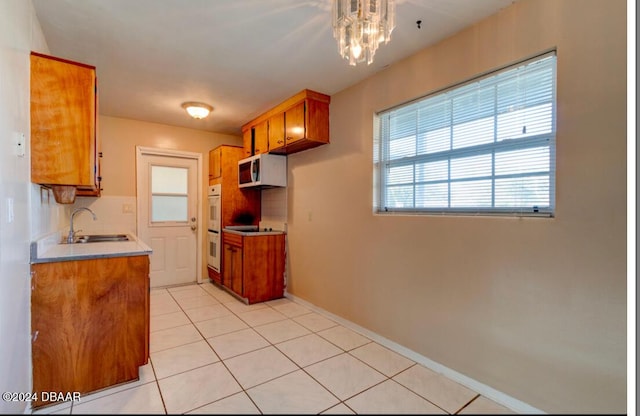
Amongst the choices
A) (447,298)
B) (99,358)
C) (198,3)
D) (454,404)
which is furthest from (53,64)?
(454,404)

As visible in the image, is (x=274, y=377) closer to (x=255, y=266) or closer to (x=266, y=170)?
(x=255, y=266)

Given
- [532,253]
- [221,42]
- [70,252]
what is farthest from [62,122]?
[532,253]

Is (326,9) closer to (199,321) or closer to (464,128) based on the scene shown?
(464,128)

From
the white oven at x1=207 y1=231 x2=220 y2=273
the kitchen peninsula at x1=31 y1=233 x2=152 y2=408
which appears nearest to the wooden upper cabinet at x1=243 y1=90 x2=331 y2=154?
the white oven at x1=207 y1=231 x2=220 y2=273

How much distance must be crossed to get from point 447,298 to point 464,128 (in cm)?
119

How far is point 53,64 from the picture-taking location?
1815 millimetres

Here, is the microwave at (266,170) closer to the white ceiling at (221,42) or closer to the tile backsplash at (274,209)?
the tile backsplash at (274,209)

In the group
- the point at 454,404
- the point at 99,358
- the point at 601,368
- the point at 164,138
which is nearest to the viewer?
the point at 601,368

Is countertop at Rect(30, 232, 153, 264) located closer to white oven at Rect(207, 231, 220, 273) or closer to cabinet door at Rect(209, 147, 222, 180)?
white oven at Rect(207, 231, 220, 273)

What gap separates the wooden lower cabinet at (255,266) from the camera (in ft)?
11.6

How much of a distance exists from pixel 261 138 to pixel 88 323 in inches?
104

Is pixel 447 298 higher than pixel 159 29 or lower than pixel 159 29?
lower

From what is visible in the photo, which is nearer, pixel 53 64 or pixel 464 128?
pixel 53 64

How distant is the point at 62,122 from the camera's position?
184cm
